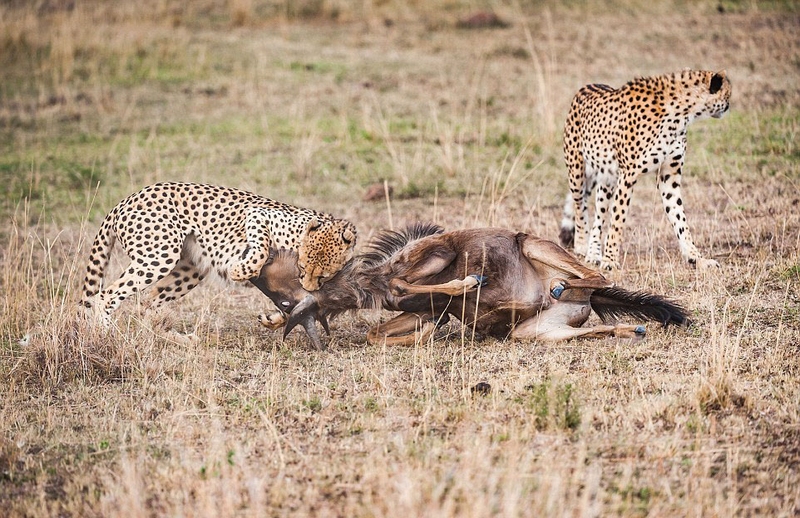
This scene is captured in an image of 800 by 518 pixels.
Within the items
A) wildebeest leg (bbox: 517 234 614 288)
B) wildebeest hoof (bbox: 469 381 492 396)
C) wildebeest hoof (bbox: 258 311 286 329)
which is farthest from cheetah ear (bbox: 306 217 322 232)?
wildebeest hoof (bbox: 469 381 492 396)

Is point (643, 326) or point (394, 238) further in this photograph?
point (394, 238)

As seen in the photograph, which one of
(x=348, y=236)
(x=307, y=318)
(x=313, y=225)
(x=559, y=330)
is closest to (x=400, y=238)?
(x=348, y=236)

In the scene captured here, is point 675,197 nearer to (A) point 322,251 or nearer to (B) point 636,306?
(B) point 636,306

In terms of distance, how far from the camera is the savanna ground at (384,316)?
450cm

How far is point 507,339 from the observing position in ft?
21.3

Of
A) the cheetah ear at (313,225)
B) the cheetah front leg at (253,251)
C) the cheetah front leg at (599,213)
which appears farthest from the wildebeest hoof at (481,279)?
the cheetah front leg at (599,213)

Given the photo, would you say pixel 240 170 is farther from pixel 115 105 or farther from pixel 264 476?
pixel 264 476

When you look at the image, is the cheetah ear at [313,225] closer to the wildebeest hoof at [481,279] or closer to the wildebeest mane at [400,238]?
the wildebeest mane at [400,238]

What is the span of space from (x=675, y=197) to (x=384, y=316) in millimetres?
2475

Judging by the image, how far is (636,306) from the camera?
643 centimetres

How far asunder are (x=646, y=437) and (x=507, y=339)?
173cm

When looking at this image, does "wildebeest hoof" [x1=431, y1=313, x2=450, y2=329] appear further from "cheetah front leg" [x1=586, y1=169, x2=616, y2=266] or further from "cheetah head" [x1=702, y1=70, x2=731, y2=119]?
"cheetah head" [x1=702, y1=70, x2=731, y2=119]

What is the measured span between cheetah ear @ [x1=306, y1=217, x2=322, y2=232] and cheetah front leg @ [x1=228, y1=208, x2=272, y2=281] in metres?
0.27

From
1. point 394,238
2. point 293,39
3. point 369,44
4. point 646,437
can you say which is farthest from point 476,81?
point 646,437
